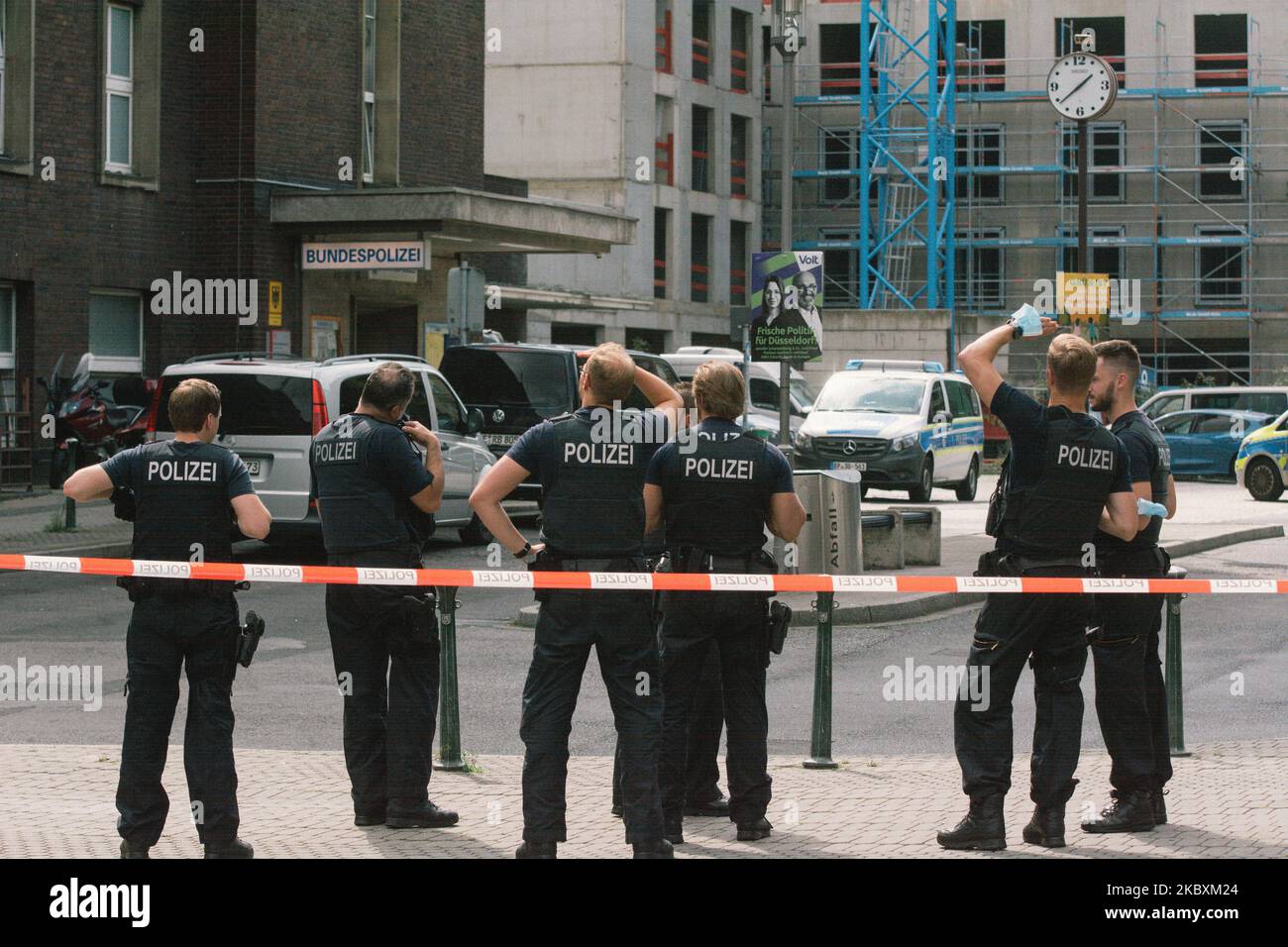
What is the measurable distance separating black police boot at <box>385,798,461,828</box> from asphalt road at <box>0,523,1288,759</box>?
2.06m

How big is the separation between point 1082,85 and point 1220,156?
36.5 metres

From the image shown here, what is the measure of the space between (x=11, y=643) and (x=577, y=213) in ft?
59.8

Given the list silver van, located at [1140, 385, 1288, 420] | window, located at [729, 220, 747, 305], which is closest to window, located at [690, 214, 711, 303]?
window, located at [729, 220, 747, 305]

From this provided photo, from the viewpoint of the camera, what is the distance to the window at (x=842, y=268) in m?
61.4

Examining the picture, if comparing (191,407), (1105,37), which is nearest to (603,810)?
(191,407)

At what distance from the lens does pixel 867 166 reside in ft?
190

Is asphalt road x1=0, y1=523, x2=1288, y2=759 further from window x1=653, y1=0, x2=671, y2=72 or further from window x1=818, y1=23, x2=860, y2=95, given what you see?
window x1=818, y1=23, x2=860, y2=95

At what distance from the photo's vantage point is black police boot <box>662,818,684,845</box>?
7.61 metres

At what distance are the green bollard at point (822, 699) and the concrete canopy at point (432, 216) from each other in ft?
59.0

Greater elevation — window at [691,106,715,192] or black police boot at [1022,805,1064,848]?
window at [691,106,715,192]

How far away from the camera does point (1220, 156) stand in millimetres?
59188

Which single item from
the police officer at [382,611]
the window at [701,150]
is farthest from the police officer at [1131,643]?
the window at [701,150]

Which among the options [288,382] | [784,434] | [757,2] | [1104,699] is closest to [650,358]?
[784,434]

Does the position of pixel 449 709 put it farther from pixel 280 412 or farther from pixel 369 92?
pixel 369 92
